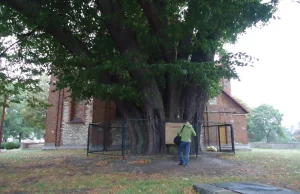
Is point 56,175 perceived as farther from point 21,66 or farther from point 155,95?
point 21,66

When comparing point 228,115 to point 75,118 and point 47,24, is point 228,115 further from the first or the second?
point 47,24

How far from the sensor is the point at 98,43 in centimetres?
1167

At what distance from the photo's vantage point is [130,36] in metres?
10.8

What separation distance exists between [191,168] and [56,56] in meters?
9.39

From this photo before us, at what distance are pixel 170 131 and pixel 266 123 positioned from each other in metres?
41.1

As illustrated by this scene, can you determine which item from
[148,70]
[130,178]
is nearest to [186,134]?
[148,70]

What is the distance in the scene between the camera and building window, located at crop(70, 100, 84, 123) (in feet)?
69.5

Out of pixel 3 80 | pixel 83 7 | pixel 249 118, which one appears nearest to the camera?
pixel 83 7

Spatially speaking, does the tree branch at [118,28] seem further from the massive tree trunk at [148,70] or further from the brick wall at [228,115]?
the brick wall at [228,115]

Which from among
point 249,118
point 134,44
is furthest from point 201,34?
point 249,118

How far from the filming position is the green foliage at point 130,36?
8.85 m

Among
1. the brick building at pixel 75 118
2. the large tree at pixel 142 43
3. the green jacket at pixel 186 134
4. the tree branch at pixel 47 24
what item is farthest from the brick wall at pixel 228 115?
the tree branch at pixel 47 24

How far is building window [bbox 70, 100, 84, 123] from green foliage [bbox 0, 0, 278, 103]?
9.21 metres

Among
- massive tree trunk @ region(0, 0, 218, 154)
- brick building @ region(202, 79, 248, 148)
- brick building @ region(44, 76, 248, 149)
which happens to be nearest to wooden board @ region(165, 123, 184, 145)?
massive tree trunk @ region(0, 0, 218, 154)
